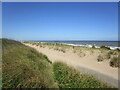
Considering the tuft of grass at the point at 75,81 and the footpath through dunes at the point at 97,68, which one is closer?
the tuft of grass at the point at 75,81

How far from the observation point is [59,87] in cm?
607

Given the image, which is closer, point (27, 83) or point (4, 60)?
point (27, 83)

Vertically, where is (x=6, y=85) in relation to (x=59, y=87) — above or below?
above

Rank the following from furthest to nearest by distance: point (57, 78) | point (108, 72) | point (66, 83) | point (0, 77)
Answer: point (108, 72), point (57, 78), point (66, 83), point (0, 77)

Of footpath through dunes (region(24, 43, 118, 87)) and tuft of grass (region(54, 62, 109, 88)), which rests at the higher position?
tuft of grass (region(54, 62, 109, 88))

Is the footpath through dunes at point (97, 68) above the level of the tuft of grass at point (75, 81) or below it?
below

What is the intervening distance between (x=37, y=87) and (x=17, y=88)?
1.82 feet

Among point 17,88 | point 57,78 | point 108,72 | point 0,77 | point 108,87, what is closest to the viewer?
point 17,88

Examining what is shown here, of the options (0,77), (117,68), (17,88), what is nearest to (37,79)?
(17,88)

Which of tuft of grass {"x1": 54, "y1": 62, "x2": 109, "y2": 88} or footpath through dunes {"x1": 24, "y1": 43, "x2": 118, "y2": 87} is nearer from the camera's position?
tuft of grass {"x1": 54, "y1": 62, "x2": 109, "y2": 88}

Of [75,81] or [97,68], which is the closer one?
[75,81]

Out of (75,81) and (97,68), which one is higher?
(75,81)

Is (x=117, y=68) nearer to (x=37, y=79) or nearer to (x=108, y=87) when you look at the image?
(x=108, y=87)

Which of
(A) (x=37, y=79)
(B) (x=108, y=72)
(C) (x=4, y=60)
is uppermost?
(C) (x=4, y=60)
